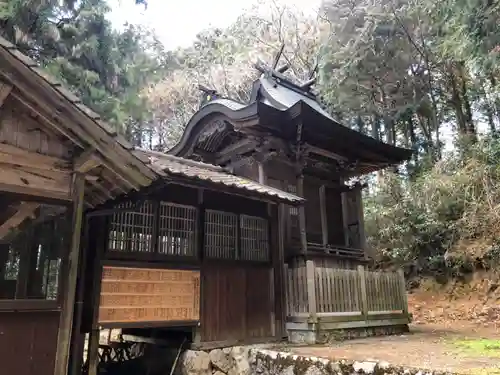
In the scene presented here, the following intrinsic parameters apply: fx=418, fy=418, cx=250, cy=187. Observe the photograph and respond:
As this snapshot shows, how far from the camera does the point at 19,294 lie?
4.57 meters

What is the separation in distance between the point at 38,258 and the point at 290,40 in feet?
83.8

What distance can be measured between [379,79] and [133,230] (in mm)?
17935

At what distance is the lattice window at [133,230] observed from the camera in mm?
6848

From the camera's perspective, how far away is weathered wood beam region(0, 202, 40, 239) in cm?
473

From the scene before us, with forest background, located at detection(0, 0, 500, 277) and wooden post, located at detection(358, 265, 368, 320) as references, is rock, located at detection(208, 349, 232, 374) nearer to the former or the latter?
wooden post, located at detection(358, 265, 368, 320)

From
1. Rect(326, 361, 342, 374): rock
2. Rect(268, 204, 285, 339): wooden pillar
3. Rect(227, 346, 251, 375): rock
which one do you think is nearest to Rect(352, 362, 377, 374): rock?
Rect(326, 361, 342, 374): rock

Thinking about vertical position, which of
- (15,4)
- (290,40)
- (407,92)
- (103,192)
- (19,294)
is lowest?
(19,294)

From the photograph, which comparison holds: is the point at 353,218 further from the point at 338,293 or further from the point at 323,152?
the point at 338,293

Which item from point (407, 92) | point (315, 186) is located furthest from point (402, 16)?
point (315, 186)

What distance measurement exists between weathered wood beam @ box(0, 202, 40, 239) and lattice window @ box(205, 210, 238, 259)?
3.69 m

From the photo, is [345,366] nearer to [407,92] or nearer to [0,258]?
[0,258]

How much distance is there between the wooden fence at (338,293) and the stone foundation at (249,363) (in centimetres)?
156

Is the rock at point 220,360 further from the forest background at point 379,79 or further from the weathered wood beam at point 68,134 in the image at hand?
the forest background at point 379,79

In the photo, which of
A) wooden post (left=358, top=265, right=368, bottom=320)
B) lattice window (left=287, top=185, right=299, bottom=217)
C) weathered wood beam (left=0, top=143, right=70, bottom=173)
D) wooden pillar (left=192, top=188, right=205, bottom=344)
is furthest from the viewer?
lattice window (left=287, top=185, right=299, bottom=217)
